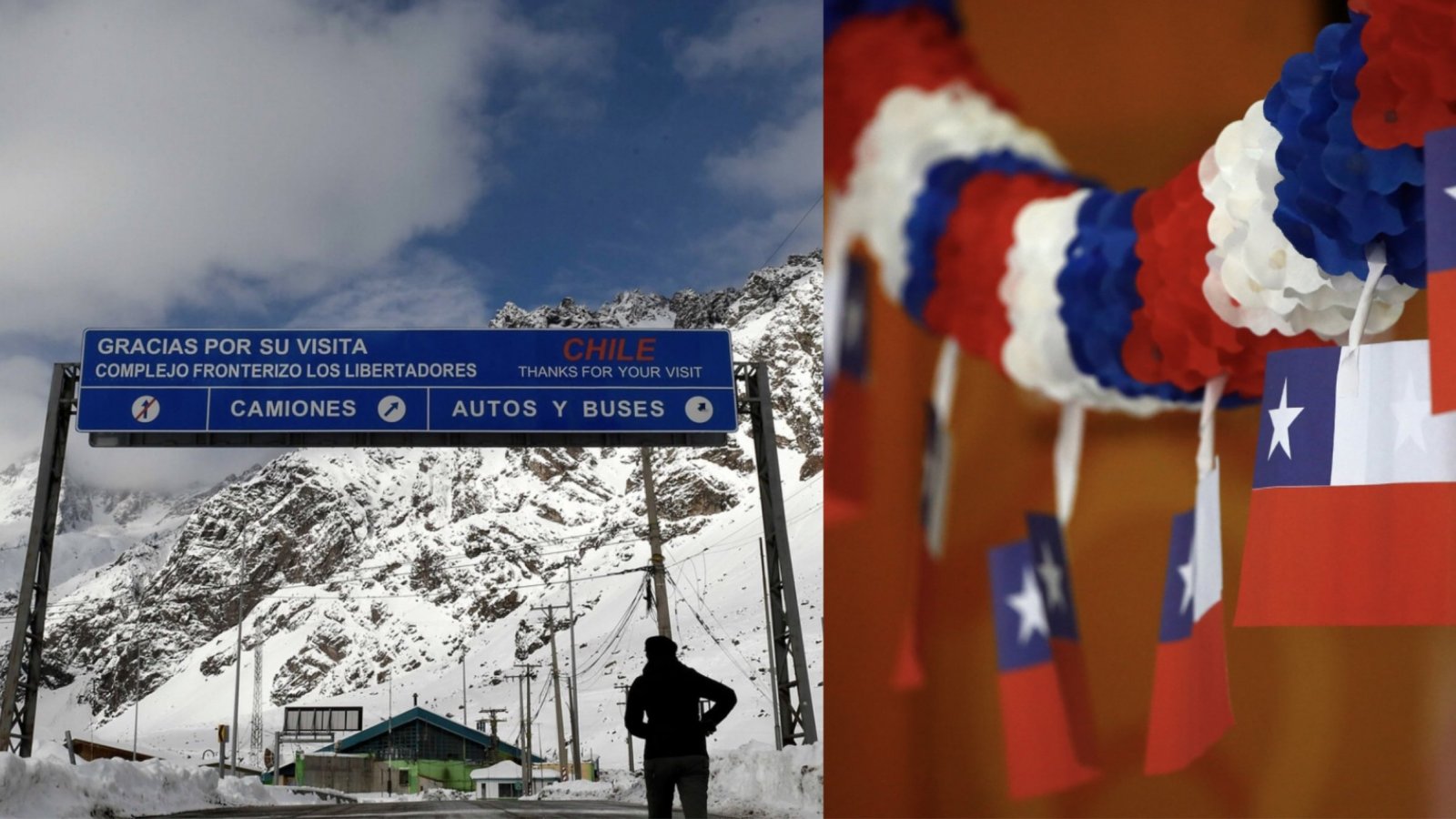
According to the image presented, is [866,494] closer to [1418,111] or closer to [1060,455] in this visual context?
[1060,455]

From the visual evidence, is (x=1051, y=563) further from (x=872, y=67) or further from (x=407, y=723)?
(x=407, y=723)

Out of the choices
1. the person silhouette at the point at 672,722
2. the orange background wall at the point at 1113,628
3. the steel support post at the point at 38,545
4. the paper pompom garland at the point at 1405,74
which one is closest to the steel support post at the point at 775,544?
the steel support post at the point at 38,545

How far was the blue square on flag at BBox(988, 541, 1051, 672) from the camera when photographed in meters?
5.43

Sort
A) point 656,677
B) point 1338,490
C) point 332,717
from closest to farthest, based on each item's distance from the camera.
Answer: point 1338,490
point 656,677
point 332,717

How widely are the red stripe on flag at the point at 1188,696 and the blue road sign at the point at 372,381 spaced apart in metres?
14.0

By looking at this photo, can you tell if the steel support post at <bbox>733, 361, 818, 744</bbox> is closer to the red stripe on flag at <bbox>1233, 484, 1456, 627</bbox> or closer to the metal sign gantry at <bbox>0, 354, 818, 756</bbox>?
the metal sign gantry at <bbox>0, 354, 818, 756</bbox>

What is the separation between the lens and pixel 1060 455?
548 cm

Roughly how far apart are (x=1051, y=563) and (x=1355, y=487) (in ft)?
3.77

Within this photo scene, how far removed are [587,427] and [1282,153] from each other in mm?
15016

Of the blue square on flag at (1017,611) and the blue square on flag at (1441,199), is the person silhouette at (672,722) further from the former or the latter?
the blue square on flag at (1441,199)

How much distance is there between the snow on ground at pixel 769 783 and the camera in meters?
15.0

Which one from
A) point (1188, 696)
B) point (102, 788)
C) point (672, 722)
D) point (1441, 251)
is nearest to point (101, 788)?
point (102, 788)

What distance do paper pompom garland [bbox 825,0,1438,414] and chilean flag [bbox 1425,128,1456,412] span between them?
0.06 m

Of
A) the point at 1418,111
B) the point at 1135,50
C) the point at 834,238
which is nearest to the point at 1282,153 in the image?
the point at 1418,111
